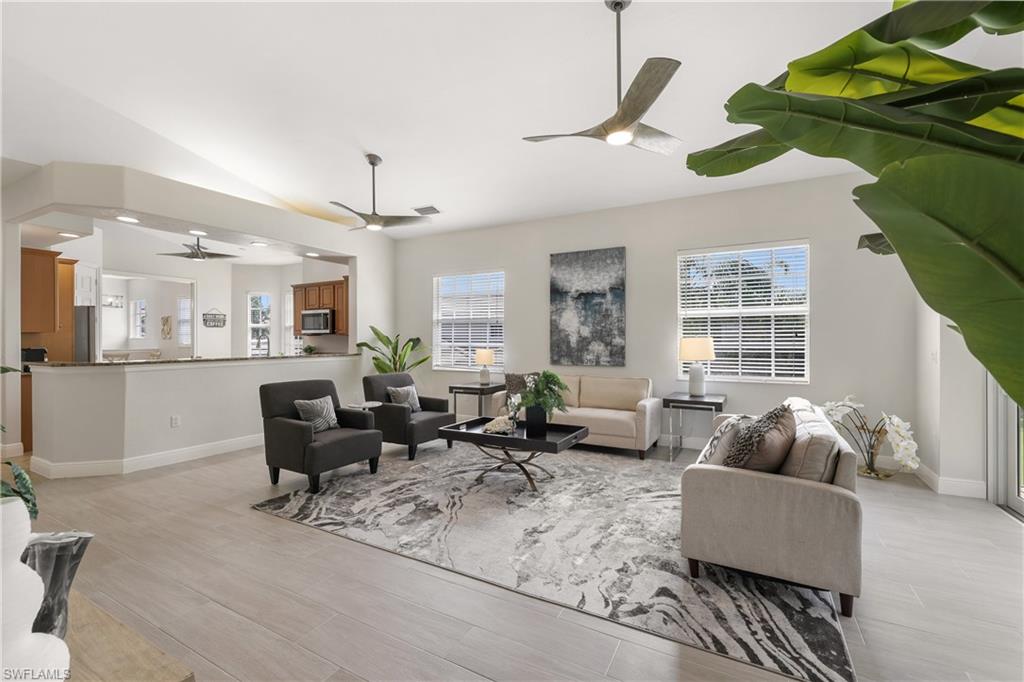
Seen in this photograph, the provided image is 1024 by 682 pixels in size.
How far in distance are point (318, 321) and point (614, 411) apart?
208 inches

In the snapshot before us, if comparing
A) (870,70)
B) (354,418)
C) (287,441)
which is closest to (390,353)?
(354,418)

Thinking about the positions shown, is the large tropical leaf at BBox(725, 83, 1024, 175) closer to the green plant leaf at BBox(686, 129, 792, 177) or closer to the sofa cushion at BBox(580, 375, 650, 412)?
the green plant leaf at BBox(686, 129, 792, 177)

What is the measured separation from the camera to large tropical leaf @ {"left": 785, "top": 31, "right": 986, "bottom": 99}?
54 cm

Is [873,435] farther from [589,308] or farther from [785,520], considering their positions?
[589,308]

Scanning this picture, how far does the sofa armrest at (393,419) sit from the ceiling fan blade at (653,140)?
11.1 ft

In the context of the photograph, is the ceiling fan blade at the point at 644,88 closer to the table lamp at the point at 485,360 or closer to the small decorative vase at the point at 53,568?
the small decorative vase at the point at 53,568

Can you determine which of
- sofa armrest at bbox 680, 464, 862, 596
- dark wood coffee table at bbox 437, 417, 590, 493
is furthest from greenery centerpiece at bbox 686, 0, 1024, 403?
dark wood coffee table at bbox 437, 417, 590, 493

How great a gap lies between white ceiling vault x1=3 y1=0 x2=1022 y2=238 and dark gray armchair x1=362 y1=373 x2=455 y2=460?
2.45 metres

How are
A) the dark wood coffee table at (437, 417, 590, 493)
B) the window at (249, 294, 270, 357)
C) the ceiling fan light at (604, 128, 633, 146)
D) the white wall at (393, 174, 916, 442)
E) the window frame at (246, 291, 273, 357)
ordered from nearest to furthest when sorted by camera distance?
the ceiling fan light at (604, 128, 633, 146) < the dark wood coffee table at (437, 417, 590, 493) < the white wall at (393, 174, 916, 442) < the window frame at (246, 291, 273, 357) < the window at (249, 294, 270, 357)

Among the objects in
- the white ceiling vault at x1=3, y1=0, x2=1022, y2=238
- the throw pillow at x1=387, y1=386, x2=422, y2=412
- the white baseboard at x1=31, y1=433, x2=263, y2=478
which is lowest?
the white baseboard at x1=31, y1=433, x2=263, y2=478

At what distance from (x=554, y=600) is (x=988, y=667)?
1.73 metres

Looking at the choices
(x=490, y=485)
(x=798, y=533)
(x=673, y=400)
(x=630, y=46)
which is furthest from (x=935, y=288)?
(x=673, y=400)

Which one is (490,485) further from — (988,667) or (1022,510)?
(1022,510)

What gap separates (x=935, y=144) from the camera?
455 mm
